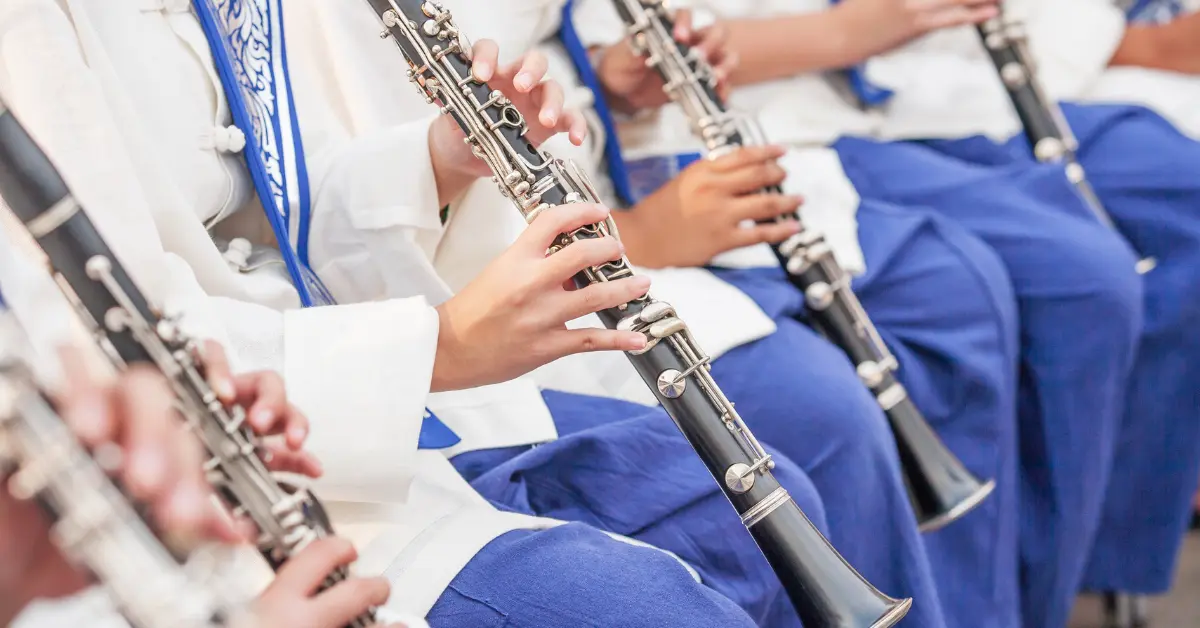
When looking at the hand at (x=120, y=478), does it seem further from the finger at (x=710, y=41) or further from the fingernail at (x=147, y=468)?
the finger at (x=710, y=41)

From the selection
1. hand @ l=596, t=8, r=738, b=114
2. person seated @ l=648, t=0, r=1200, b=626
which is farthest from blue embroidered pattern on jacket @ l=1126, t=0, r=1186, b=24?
hand @ l=596, t=8, r=738, b=114

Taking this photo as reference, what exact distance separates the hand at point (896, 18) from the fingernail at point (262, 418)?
1091 mm

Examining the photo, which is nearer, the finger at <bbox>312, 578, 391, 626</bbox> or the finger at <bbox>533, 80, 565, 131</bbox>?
the finger at <bbox>312, 578, 391, 626</bbox>

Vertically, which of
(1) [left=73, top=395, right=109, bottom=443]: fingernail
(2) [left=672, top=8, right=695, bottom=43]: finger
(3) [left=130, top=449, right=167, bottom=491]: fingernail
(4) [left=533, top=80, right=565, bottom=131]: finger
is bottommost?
(2) [left=672, top=8, right=695, bottom=43]: finger

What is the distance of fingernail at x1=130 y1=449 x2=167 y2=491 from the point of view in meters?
0.40

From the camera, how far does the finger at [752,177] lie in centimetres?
104

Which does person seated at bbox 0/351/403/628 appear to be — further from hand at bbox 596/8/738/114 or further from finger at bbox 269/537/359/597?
hand at bbox 596/8/738/114

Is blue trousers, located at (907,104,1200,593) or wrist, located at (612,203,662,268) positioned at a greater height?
wrist, located at (612,203,662,268)

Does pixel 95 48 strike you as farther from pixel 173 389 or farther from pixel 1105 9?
pixel 1105 9

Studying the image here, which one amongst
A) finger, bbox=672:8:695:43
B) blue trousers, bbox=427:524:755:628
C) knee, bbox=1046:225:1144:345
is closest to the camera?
blue trousers, bbox=427:524:755:628

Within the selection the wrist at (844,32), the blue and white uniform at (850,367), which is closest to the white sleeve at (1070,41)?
the wrist at (844,32)

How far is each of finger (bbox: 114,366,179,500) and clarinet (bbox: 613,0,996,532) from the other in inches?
28.7

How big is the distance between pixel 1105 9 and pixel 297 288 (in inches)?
56.5

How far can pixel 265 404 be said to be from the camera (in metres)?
0.54
